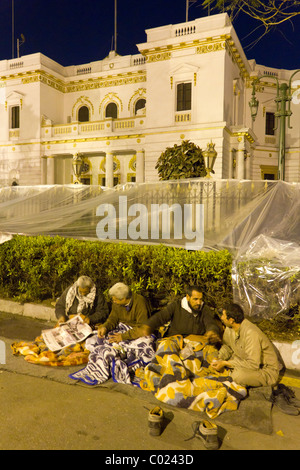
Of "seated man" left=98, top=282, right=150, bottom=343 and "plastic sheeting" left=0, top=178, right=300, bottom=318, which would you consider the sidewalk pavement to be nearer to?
"seated man" left=98, top=282, right=150, bottom=343

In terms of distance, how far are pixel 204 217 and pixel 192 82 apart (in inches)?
627

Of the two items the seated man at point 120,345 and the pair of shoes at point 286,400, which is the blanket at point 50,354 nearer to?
the seated man at point 120,345

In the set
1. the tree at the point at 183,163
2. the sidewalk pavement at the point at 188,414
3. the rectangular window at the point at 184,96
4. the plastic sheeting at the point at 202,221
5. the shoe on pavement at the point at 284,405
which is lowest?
the sidewalk pavement at the point at 188,414

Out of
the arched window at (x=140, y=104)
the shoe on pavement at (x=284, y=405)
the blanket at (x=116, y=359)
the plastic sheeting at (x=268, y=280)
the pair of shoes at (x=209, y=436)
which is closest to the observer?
the pair of shoes at (x=209, y=436)

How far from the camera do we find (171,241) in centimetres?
544

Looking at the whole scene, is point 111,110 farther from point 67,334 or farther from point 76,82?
point 67,334

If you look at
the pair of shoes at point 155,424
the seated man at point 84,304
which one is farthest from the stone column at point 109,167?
the pair of shoes at point 155,424

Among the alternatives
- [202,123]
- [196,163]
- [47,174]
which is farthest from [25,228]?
[47,174]

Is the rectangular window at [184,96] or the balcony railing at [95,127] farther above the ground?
the rectangular window at [184,96]

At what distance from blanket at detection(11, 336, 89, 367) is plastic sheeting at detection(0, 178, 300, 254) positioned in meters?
2.09

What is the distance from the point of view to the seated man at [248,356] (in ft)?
11.0

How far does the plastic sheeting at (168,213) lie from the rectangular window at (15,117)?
2030cm

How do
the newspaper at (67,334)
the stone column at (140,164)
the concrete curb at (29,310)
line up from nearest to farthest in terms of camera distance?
the newspaper at (67,334) < the concrete curb at (29,310) < the stone column at (140,164)

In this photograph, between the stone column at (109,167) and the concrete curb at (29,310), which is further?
the stone column at (109,167)
